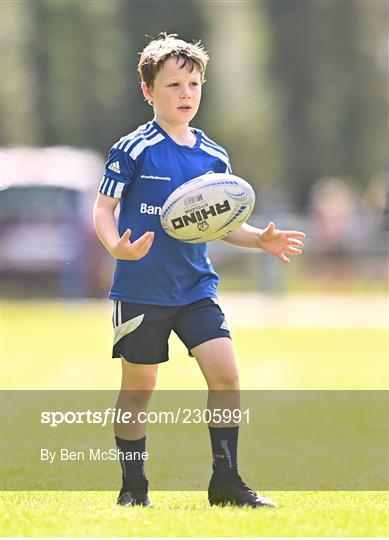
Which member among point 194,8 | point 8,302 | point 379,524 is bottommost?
point 8,302

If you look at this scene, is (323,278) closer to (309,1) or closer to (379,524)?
(379,524)

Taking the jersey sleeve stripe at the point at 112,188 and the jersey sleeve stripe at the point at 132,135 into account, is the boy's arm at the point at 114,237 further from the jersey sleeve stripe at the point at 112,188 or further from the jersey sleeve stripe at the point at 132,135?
the jersey sleeve stripe at the point at 132,135

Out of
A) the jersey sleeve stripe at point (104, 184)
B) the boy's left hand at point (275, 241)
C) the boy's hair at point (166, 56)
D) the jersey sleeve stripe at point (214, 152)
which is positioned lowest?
the boy's left hand at point (275, 241)

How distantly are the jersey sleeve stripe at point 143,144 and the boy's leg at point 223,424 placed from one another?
809 mm

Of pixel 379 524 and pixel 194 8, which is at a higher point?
pixel 194 8

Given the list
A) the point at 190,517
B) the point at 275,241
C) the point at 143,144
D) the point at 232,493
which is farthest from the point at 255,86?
the point at 190,517

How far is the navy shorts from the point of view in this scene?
574 cm

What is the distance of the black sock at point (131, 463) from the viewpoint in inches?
229

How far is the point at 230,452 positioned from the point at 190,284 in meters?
0.70

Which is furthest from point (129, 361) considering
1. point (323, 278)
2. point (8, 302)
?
point (323, 278)

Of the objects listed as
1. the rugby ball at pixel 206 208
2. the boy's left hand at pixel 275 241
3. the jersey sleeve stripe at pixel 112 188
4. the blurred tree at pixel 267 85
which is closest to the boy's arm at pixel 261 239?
the boy's left hand at pixel 275 241

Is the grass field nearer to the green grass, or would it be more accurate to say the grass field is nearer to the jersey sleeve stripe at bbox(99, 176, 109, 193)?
the green grass

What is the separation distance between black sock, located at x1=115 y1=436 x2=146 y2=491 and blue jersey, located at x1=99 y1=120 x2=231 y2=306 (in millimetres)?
623

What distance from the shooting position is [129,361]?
5762 millimetres
